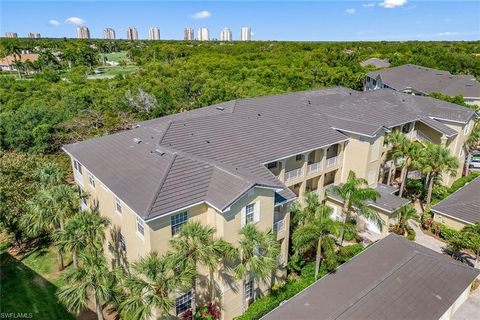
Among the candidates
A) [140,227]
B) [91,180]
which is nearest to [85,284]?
[140,227]

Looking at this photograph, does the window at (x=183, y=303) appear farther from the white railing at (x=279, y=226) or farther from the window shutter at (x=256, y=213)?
the white railing at (x=279, y=226)

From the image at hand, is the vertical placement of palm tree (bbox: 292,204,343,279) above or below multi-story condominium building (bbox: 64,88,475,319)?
below

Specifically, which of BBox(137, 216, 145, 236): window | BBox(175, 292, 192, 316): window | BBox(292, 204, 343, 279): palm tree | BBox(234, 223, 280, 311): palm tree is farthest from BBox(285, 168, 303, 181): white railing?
BBox(137, 216, 145, 236): window

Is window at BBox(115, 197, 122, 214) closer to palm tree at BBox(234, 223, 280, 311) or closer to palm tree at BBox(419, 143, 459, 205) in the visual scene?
palm tree at BBox(234, 223, 280, 311)

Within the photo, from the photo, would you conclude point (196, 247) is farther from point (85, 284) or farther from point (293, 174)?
point (293, 174)

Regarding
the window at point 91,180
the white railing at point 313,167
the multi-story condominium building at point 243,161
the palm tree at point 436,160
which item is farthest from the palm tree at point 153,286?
the palm tree at point 436,160

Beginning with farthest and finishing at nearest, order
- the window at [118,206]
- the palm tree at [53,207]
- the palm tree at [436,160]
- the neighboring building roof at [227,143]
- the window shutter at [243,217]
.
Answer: the palm tree at [436,160] < the palm tree at [53,207] < the window at [118,206] < the window shutter at [243,217] < the neighboring building roof at [227,143]
